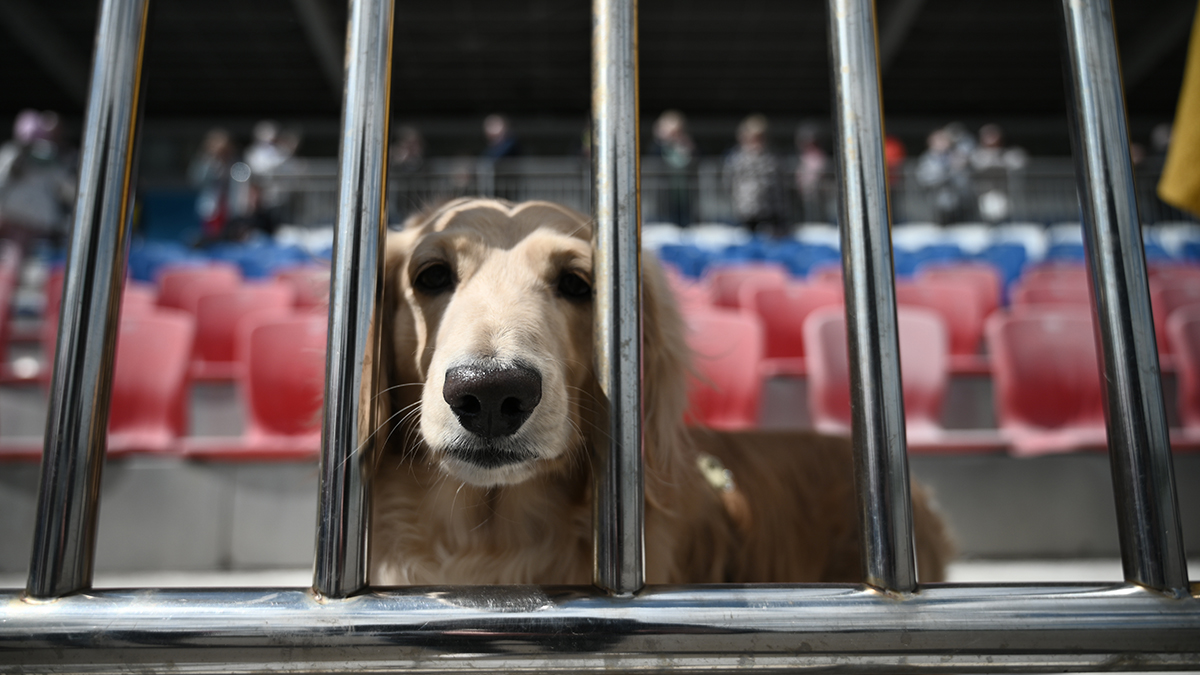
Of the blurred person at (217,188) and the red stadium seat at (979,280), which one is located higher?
the blurred person at (217,188)

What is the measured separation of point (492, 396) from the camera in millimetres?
1127

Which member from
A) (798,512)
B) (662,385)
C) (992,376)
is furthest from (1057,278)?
(662,385)

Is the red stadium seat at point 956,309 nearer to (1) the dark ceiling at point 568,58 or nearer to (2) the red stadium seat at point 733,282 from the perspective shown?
(2) the red stadium seat at point 733,282

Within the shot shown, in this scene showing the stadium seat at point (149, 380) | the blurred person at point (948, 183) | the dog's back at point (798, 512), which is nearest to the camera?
the dog's back at point (798, 512)

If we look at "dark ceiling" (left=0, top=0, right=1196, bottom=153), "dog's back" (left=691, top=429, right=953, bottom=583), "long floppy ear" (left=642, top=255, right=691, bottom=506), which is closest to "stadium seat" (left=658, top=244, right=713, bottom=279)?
"dog's back" (left=691, top=429, right=953, bottom=583)

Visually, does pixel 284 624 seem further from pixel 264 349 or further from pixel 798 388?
pixel 798 388

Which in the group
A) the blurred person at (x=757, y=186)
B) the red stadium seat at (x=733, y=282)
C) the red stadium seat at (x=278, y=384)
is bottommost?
the red stadium seat at (x=278, y=384)

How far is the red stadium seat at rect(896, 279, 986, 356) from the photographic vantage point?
4824mm

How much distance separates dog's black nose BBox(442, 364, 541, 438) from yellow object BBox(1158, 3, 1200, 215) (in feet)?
3.96

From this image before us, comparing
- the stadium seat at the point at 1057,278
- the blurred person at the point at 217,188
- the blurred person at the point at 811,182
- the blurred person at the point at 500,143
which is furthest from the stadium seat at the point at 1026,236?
the blurred person at the point at 217,188

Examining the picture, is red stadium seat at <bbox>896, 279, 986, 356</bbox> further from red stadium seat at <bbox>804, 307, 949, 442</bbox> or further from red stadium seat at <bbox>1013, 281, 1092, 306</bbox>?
red stadium seat at <bbox>804, 307, 949, 442</bbox>

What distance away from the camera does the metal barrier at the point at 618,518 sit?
0.54m

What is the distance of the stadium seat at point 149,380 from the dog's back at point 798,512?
9.79 feet

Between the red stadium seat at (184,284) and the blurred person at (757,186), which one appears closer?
the red stadium seat at (184,284)
